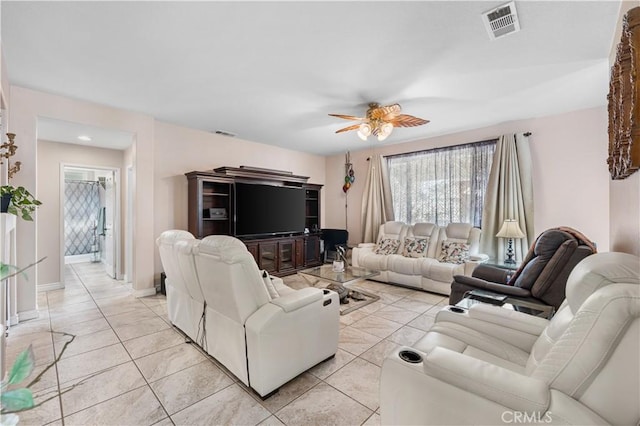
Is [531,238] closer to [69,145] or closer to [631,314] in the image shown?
[631,314]

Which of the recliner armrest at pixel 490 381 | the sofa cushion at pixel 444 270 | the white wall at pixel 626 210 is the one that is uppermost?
the white wall at pixel 626 210

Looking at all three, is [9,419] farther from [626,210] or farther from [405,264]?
[405,264]

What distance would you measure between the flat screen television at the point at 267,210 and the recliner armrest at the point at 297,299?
2829mm

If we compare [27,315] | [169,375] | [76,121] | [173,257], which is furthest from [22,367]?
[76,121]

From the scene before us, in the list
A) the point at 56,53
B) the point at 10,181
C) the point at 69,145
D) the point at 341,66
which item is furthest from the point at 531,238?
the point at 69,145

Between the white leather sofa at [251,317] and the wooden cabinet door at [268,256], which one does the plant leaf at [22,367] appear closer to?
the white leather sofa at [251,317]

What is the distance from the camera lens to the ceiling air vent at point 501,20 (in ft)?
6.21

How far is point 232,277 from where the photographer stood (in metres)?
1.85

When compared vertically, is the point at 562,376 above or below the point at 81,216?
below

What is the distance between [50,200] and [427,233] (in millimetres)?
6296

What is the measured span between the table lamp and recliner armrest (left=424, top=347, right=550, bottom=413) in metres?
3.44

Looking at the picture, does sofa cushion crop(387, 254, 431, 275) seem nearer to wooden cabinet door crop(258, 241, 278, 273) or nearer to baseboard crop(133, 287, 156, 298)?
wooden cabinet door crop(258, 241, 278, 273)

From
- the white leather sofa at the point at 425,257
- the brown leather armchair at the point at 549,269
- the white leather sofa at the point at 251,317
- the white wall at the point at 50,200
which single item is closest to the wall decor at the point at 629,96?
the brown leather armchair at the point at 549,269

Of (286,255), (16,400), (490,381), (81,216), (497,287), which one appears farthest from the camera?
(81,216)
